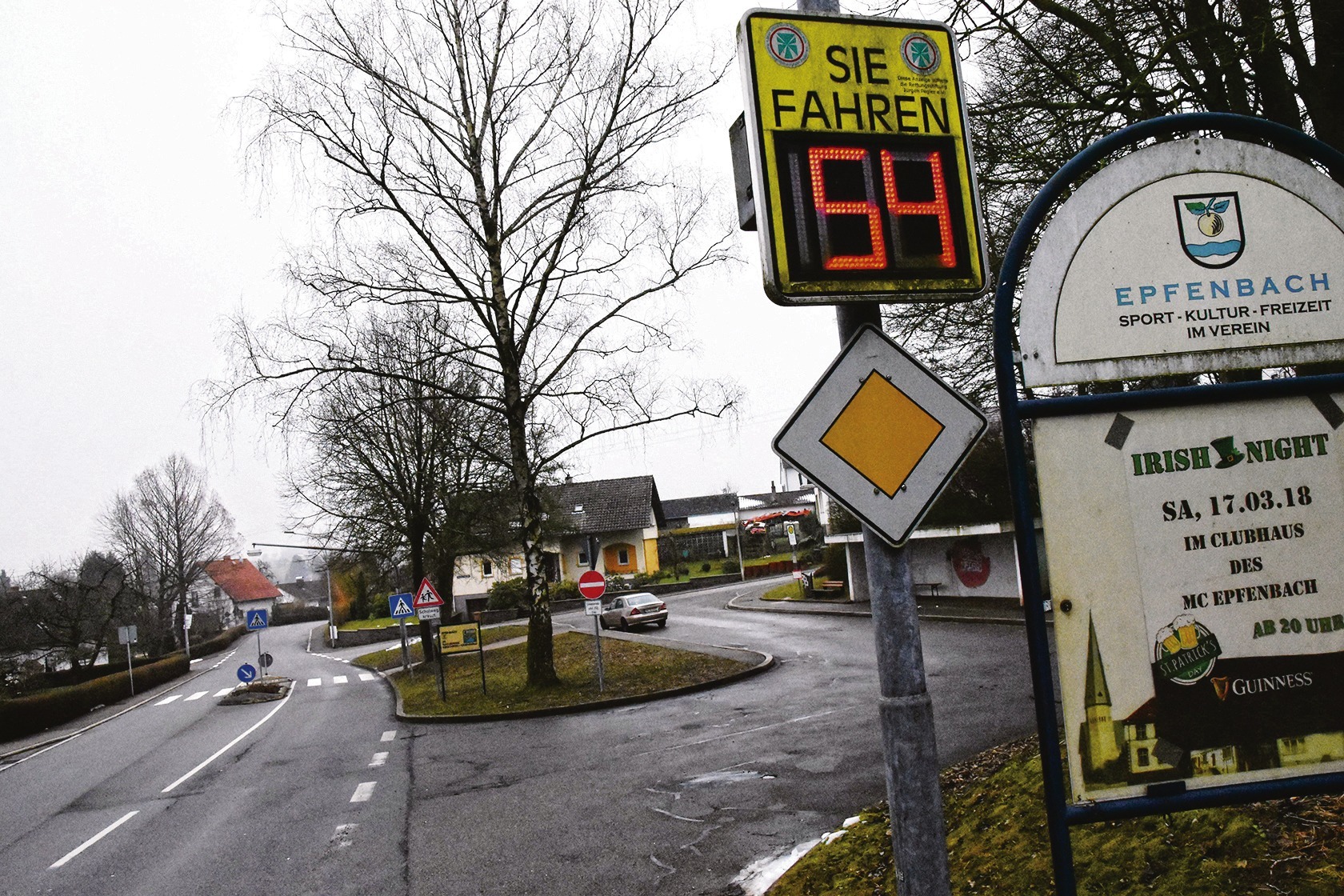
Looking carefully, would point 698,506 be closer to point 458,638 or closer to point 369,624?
point 369,624

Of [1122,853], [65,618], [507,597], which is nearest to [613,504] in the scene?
[507,597]

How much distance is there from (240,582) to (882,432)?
382ft

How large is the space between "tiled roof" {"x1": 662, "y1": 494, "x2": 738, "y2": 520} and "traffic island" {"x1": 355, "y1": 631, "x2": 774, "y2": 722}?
57456 mm

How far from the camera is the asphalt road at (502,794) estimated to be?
7.44 meters

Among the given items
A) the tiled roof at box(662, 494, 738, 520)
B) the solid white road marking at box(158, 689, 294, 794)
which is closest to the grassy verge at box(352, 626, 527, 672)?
the solid white road marking at box(158, 689, 294, 794)

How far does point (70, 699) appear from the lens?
29188 mm

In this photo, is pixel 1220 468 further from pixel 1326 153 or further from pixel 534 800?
pixel 534 800

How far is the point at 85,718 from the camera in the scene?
2978 cm

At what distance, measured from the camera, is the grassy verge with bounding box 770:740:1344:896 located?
378cm

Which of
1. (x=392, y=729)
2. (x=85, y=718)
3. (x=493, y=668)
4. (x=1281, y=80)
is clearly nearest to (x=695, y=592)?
(x=493, y=668)

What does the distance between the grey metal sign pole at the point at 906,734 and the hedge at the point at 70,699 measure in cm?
3051

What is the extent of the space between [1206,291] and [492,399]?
15.4 metres

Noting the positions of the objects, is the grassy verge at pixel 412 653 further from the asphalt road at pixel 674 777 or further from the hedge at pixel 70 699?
the asphalt road at pixel 674 777

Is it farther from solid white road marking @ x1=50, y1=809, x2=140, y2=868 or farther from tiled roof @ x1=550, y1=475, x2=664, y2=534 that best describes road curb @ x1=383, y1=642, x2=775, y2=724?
tiled roof @ x1=550, y1=475, x2=664, y2=534
